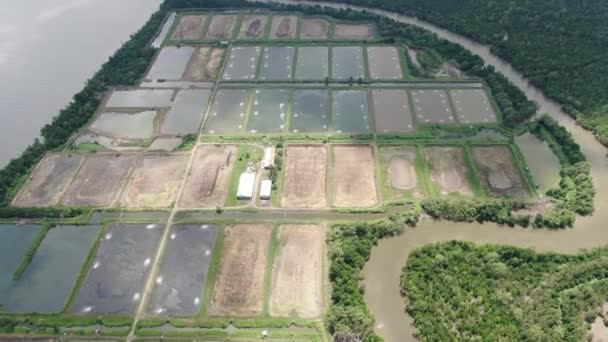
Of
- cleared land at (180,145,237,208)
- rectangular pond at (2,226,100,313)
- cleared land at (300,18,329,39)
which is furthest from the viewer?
cleared land at (300,18,329,39)

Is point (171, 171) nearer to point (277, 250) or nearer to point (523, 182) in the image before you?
point (277, 250)

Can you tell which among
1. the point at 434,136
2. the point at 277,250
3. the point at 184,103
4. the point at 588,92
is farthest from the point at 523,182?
the point at 184,103

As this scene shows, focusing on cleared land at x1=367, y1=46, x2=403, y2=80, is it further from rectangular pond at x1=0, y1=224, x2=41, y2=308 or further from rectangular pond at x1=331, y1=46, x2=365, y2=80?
rectangular pond at x1=0, y1=224, x2=41, y2=308

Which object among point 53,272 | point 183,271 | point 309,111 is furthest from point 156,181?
point 309,111

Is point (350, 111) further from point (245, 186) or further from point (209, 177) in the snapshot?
point (209, 177)

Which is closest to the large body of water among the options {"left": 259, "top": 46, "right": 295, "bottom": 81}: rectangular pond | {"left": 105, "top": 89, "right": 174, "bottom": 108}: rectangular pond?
{"left": 105, "top": 89, "right": 174, "bottom": 108}: rectangular pond

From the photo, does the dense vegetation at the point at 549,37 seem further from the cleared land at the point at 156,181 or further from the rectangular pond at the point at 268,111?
the cleared land at the point at 156,181
